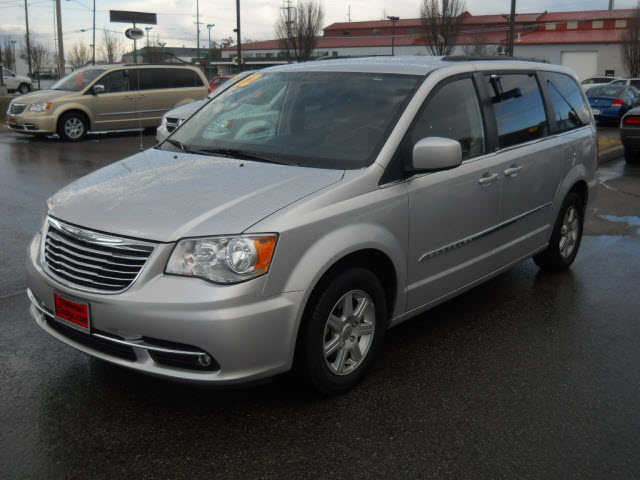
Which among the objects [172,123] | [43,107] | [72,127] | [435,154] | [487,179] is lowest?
[72,127]

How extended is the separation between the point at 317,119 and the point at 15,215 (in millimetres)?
5090

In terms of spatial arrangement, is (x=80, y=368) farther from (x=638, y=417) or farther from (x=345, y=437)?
(x=638, y=417)

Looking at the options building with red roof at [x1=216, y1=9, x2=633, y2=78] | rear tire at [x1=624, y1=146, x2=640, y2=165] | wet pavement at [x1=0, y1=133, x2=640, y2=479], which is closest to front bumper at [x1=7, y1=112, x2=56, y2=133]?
wet pavement at [x1=0, y1=133, x2=640, y2=479]

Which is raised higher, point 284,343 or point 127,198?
point 127,198

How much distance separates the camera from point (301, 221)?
313 cm

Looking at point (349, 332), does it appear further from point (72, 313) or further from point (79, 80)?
point (79, 80)

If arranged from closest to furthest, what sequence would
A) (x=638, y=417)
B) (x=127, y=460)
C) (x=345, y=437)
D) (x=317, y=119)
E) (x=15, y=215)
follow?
1. (x=127, y=460)
2. (x=345, y=437)
3. (x=638, y=417)
4. (x=317, y=119)
5. (x=15, y=215)

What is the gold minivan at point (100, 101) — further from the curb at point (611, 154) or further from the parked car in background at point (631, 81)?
the parked car in background at point (631, 81)

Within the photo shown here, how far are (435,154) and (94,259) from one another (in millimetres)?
1804

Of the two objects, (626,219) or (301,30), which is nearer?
(626,219)

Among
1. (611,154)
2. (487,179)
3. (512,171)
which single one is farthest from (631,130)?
(487,179)

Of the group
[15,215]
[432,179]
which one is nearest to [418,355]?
[432,179]

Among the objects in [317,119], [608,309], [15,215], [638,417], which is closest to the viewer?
[638,417]

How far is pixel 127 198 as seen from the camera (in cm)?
338
